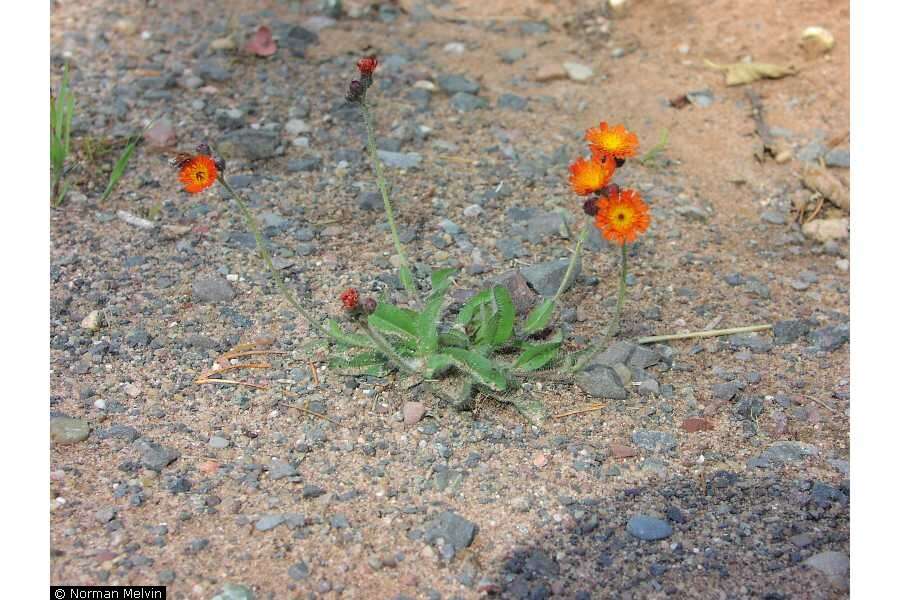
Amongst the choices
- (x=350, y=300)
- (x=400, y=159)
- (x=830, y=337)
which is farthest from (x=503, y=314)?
(x=400, y=159)

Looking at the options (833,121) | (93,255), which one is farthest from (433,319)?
(833,121)

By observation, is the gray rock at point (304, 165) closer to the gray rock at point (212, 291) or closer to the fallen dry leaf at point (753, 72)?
the gray rock at point (212, 291)

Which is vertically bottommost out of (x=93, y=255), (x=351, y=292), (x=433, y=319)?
(x=93, y=255)

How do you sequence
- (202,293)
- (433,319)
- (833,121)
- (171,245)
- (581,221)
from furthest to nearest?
(833,121)
(581,221)
(171,245)
(202,293)
(433,319)

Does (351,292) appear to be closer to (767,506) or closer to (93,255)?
(767,506)

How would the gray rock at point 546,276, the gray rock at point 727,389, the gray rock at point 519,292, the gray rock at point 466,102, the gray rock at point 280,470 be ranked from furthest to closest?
the gray rock at point 466,102 < the gray rock at point 546,276 < the gray rock at point 519,292 < the gray rock at point 727,389 < the gray rock at point 280,470

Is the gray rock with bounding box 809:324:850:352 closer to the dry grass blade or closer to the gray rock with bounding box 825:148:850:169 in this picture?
the dry grass blade

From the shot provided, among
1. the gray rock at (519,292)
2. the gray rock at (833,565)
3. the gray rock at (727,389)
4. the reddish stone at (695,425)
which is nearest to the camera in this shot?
the gray rock at (833,565)

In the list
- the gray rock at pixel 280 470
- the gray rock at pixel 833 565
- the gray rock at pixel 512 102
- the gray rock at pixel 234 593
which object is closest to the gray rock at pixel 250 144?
the gray rock at pixel 512 102
